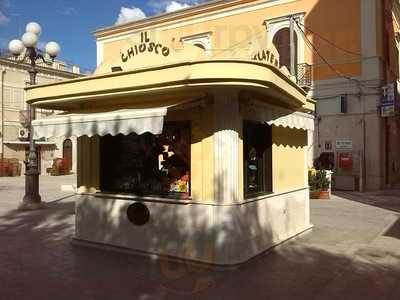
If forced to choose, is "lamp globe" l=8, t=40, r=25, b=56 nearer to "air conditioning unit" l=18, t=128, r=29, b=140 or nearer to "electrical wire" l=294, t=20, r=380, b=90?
"electrical wire" l=294, t=20, r=380, b=90

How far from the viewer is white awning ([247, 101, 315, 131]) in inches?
251

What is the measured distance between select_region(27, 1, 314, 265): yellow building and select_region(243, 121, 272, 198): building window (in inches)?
0.6

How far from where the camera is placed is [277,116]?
6812mm

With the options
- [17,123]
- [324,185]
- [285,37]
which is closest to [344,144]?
[324,185]

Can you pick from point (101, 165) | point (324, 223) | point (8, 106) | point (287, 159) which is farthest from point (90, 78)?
point (8, 106)

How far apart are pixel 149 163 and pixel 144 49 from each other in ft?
5.85

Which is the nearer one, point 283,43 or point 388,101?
point 388,101

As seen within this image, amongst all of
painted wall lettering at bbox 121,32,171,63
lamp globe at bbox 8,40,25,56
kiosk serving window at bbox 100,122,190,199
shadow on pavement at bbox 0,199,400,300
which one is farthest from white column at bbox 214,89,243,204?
lamp globe at bbox 8,40,25,56

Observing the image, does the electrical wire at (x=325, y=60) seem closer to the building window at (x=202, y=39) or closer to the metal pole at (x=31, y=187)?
the building window at (x=202, y=39)

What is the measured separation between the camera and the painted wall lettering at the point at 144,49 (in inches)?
268

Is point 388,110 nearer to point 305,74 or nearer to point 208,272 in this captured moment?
point 305,74

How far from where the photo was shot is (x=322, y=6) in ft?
64.3

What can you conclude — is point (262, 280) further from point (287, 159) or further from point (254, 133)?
point (287, 159)

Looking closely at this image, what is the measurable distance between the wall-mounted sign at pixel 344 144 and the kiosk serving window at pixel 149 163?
43.5ft
